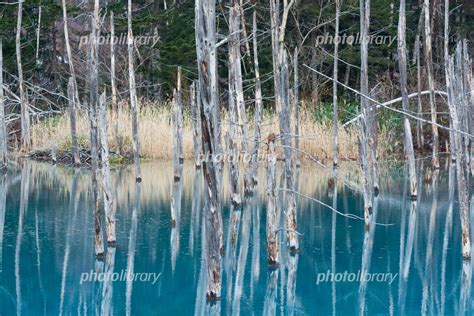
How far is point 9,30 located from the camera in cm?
2278

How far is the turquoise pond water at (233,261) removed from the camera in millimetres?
8156

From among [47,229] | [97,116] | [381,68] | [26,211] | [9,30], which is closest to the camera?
[97,116]

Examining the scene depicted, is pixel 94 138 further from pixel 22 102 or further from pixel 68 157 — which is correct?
pixel 68 157

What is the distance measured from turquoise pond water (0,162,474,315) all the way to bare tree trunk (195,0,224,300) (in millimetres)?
797

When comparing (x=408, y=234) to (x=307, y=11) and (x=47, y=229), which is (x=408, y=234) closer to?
(x=47, y=229)

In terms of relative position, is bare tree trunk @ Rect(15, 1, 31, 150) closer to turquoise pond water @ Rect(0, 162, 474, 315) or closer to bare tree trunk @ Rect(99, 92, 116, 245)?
turquoise pond water @ Rect(0, 162, 474, 315)

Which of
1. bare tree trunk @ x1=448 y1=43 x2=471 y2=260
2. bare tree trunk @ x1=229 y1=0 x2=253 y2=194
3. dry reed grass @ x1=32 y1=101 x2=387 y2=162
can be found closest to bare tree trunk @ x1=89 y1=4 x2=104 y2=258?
bare tree trunk @ x1=229 y1=0 x2=253 y2=194

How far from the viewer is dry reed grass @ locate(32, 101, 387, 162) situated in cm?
1914

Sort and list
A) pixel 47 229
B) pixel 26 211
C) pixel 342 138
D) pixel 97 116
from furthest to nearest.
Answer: pixel 342 138 < pixel 26 211 < pixel 47 229 < pixel 97 116

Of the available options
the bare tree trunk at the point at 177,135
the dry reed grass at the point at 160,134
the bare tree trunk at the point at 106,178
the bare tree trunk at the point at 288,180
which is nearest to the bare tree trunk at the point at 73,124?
the dry reed grass at the point at 160,134

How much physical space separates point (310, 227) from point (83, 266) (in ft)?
13.5

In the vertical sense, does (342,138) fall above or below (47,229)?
above

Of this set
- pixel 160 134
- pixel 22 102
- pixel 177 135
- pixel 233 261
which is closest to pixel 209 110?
pixel 233 261

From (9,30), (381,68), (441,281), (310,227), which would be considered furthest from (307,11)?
(441,281)
